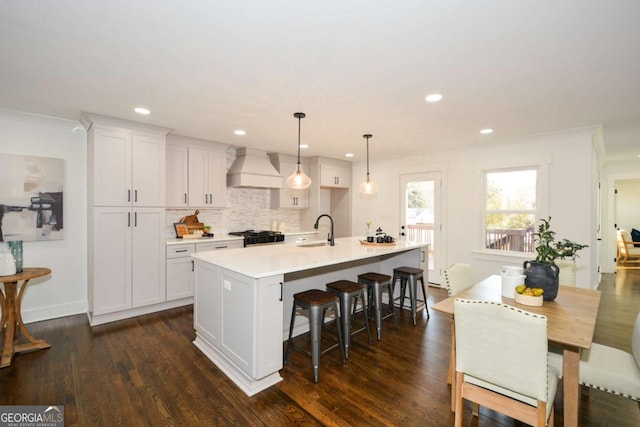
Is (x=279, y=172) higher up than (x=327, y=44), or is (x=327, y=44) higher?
(x=327, y=44)

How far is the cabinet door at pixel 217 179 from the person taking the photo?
481 centimetres

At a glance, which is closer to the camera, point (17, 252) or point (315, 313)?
point (315, 313)

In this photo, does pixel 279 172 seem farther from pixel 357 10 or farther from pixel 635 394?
pixel 635 394

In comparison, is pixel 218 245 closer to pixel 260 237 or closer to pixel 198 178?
pixel 260 237

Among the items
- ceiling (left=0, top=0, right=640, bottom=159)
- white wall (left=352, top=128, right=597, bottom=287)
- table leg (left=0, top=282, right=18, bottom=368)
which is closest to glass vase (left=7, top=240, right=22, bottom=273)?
table leg (left=0, top=282, right=18, bottom=368)

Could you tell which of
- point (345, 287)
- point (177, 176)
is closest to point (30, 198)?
point (177, 176)

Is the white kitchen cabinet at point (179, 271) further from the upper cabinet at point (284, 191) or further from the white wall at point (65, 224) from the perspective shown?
the upper cabinet at point (284, 191)

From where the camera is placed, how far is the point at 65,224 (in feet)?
12.4

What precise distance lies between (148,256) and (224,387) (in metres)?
2.28

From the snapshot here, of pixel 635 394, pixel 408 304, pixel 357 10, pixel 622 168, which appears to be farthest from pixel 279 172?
pixel 622 168

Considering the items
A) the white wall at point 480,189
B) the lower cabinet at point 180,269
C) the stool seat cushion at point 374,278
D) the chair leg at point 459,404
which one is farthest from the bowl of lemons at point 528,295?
the lower cabinet at point 180,269

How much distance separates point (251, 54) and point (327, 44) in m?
0.55

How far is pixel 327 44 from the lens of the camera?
197 centimetres

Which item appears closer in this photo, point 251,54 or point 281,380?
point 251,54
